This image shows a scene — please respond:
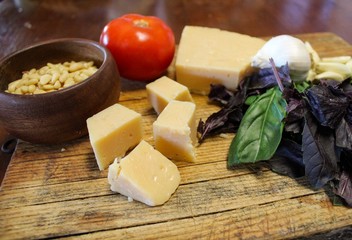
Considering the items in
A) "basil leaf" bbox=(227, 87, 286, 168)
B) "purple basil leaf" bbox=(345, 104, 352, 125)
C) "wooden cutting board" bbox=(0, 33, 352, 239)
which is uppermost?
"purple basil leaf" bbox=(345, 104, 352, 125)

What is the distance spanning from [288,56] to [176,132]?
580mm

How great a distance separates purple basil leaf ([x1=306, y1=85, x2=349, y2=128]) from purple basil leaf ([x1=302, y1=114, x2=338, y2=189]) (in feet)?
0.12

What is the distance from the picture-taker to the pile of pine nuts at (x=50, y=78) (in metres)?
1.02

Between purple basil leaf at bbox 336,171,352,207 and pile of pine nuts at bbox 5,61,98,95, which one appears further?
pile of pine nuts at bbox 5,61,98,95

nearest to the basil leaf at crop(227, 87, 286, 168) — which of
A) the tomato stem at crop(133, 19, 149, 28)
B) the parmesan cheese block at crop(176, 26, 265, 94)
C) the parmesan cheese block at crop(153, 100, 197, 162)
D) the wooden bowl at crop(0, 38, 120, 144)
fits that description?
the parmesan cheese block at crop(153, 100, 197, 162)

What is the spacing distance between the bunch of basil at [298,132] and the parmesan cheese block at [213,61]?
0.21 meters

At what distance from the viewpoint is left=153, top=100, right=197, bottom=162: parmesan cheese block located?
930 mm

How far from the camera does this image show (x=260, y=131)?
3.17 feet

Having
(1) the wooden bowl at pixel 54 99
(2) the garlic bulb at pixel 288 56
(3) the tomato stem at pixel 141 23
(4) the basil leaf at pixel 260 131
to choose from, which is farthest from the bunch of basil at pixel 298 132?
(3) the tomato stem at pixel 141 23

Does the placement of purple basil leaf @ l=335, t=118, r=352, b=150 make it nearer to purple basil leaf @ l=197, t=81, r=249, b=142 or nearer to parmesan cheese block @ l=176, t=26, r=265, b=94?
purple basil leaf @ l=197, t=81, r=249, b=142

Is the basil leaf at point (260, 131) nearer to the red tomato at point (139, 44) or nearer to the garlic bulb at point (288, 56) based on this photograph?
the garlic bulb at point (288, 56)

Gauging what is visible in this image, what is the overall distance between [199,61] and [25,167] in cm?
79

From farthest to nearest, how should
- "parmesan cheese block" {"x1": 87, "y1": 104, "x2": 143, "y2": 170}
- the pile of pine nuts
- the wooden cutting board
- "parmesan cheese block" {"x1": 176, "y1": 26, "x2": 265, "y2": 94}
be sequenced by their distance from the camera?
"parmesan cheese block" {"x1": 176, "y1": 26, "x2": 265, "y2": 94}, the pile of pine nuts, "parmesan cheese block" {"x1": 87, "y1": 104, "x2": 143, "y2": 170}, the wooden cutting board

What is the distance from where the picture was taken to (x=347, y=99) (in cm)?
93
